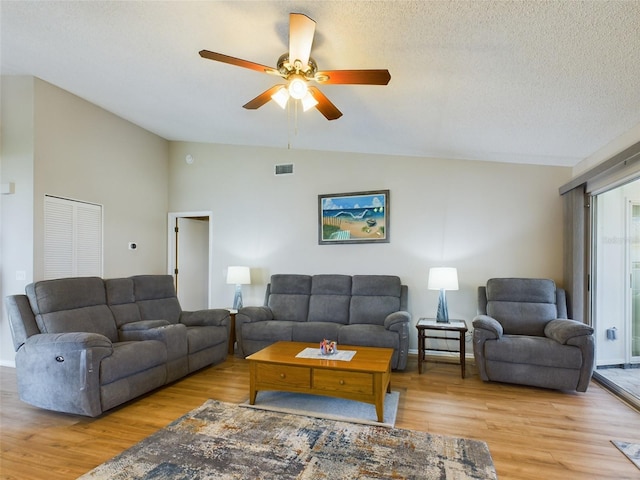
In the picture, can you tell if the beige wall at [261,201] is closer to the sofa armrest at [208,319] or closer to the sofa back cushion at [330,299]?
the sofa back cushion at [330,299]

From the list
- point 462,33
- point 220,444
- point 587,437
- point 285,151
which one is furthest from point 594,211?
point 220,444

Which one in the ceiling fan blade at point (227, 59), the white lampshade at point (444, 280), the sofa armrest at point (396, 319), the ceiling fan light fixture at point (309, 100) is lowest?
the sofa armrest at point (396, 319)

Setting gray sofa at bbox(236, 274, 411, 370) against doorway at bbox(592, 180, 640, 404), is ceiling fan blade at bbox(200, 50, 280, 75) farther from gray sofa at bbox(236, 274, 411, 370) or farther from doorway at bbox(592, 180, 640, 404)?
doorway at bbox(592, 180, 640, 404)

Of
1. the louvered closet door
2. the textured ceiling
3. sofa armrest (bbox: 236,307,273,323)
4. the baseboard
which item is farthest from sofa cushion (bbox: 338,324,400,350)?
the louvered closet door

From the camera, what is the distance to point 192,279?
20.2 feet

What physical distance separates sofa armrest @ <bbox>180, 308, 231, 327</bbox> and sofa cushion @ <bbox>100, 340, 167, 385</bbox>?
857 mm

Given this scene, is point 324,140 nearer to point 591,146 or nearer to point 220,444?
point 591,146

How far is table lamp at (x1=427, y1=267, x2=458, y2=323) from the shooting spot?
4.00 meters

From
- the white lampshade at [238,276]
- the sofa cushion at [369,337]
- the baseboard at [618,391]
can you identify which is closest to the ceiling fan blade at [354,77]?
the sofa cushion at [369,337]

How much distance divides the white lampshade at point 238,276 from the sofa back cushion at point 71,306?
1.58 m

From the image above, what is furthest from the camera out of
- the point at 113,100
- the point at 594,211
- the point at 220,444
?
the point at 113,100

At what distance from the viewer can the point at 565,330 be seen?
3.30 m

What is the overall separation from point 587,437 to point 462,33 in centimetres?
285

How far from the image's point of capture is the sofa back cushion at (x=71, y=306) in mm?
3102
